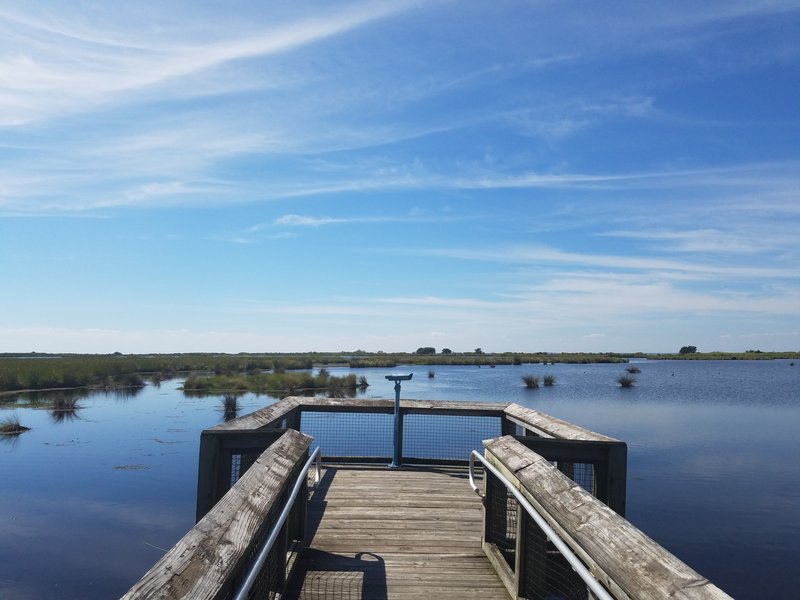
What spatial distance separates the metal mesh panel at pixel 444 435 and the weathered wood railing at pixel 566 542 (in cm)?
793

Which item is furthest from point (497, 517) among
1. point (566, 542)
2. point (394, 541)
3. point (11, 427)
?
point (11, 427)

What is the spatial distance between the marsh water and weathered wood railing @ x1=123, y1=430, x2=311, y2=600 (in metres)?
6.20

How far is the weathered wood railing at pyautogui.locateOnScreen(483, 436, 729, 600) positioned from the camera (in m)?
1.99

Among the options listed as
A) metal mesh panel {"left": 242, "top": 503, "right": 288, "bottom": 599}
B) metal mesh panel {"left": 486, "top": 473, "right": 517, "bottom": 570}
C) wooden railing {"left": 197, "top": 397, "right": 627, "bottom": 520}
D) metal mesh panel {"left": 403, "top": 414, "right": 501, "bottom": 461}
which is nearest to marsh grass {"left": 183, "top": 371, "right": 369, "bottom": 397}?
metal mesh panel {"left": 403, "top": 414, "right": 501, "bottom": 461}

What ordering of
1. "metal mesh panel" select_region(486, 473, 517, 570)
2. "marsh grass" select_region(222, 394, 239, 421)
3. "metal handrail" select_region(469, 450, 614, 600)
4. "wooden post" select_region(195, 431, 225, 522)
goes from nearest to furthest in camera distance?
1. "metal handrail" select_region(469, 450, 614, 600)
2. "wooden post" select_region(195, 431, 225, 522)
3. "metal mesh panel" select_region(486, 473, 517, 570)
4. "marsh grass" select_region(222, 394, 239, 421)

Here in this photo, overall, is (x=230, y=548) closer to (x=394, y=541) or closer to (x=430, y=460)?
(x=394, y=541)

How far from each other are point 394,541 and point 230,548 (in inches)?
134

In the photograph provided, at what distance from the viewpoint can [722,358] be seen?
403ft

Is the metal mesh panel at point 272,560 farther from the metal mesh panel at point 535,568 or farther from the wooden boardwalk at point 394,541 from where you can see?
the metal mesh panel at point 535,568

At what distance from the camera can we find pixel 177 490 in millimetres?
13797

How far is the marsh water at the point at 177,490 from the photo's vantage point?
385 inches

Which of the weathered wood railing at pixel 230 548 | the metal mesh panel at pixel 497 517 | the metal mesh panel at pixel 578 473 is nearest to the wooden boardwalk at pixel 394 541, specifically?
the metal mesh panel at pixel 497 517

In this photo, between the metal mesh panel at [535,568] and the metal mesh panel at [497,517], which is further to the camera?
the metal mesh panel at [497,517]

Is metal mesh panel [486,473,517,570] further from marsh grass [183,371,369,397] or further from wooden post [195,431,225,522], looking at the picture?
marsh grass [183,371,369,397]
